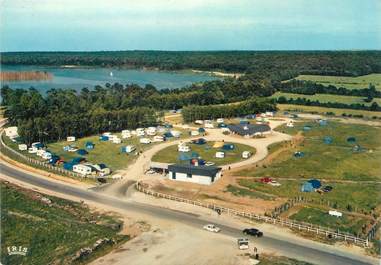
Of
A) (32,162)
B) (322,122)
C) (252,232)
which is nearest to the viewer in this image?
(252,232)

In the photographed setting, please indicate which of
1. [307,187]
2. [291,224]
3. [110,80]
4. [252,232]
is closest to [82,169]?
[252,232]

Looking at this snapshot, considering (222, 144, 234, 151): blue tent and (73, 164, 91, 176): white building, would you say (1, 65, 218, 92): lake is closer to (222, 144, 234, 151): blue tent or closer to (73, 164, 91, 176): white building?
(222, 144, 234, 151): blue tent

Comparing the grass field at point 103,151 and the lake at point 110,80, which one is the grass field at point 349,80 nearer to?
the lake at point 110,80

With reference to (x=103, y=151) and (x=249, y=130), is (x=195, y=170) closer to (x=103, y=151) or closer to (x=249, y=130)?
(x=103, y=151)

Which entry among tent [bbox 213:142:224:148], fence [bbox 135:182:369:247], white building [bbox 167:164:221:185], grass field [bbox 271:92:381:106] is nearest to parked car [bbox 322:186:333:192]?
fence [bbox 135:182:369:247]

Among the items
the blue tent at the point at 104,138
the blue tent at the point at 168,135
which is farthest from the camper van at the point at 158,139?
the blue tent at the point at 104,138

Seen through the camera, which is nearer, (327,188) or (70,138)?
(327,188)

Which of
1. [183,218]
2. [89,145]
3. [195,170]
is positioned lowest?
[183,218]

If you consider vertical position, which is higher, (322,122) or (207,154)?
(322,122)
